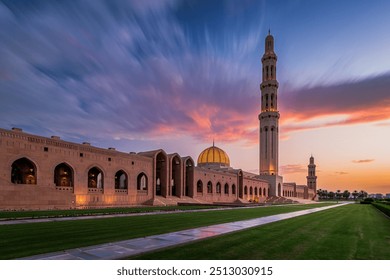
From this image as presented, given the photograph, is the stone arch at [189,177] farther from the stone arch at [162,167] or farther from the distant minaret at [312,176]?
the distant minaret at [312,176]

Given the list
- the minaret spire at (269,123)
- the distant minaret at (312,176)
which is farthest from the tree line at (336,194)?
the minaret spire at (269,123)

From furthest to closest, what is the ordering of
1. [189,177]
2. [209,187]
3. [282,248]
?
[209,187] < [189,177] < [282,248]

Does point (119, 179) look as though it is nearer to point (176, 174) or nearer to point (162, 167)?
point (176, 174)

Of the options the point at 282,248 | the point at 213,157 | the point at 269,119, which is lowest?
the point at 282,248

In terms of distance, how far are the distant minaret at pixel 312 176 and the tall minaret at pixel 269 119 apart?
5377cm

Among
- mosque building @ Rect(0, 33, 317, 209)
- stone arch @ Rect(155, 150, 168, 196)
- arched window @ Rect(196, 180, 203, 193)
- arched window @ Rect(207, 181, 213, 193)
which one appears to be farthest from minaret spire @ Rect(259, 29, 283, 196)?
stone arch @ Rect(155, 150, 168, 196)

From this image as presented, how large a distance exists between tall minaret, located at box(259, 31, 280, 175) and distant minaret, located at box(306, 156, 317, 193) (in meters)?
53.8

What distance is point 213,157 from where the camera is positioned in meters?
74.4

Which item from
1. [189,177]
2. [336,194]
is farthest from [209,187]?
[336,194]

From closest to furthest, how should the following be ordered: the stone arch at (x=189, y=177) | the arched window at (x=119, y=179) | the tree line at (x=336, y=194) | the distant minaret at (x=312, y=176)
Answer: the arched window at (x=119, y=179), the stone arch at (x=189, y=177), the distant minaret at (x=312, y=176), the tree line at (x=336, y=194)

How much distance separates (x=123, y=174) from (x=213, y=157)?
3031cm

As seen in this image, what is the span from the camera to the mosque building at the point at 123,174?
2528cm
